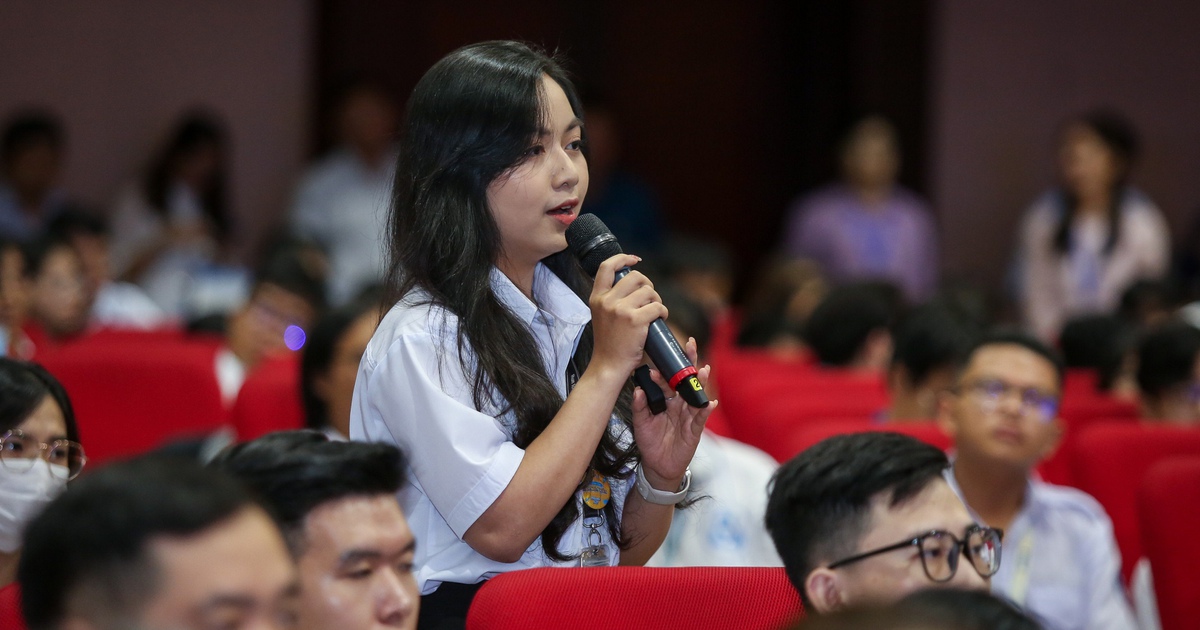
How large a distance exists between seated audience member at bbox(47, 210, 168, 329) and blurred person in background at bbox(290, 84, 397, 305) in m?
0.87

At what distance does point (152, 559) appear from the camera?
3.72 ft

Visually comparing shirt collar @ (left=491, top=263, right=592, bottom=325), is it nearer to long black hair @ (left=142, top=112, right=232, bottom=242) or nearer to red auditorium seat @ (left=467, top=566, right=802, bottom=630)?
red auditorium seat @ (left=467, top=566, right=802, bottom=630)

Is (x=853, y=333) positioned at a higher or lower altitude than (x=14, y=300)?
lower

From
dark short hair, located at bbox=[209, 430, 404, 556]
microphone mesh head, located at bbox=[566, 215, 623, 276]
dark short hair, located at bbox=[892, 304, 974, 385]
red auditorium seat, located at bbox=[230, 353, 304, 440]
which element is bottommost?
red auditorium seat, located at bbox=[230, 353, 304, 440]

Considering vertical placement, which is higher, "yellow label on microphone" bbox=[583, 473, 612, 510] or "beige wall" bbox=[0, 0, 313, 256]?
"yellow label on microphone" bbox=[583, 473, 612, 510]

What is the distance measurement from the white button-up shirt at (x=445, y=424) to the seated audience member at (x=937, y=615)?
0.61 m

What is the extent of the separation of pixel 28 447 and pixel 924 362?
2263 millimetres

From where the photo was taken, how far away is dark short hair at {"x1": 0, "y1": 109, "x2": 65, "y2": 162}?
21.4ft

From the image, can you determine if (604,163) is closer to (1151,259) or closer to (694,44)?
(694,44)

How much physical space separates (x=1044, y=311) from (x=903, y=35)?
1798 millimetres

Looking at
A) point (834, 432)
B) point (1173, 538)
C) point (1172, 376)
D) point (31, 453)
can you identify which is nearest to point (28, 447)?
point (31, 453)

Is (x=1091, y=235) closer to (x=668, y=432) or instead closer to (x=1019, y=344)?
(x=1019, y=344)

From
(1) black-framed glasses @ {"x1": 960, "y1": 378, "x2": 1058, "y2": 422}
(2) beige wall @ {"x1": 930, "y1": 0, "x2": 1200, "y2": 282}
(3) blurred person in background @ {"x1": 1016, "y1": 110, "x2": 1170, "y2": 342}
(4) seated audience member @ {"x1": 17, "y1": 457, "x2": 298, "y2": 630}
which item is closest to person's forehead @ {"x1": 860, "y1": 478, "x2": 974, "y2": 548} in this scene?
(4) seated audience member @ {"x1": 17, "y1": 457, "x2": 298, "y2": 630}

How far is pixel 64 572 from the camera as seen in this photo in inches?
45.6
